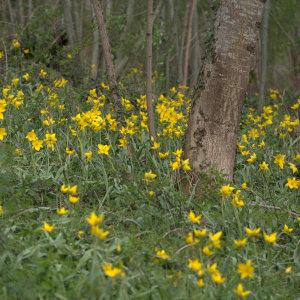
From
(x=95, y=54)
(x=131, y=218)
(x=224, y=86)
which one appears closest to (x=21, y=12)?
(x=95, y=54)

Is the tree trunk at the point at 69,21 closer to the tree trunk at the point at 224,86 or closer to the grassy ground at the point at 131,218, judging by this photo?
the grassy ground at the point at 131,218

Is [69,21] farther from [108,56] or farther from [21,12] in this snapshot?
[108,56]

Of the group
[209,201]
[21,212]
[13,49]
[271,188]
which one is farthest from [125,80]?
[21,212]

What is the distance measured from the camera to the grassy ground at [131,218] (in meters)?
3.04

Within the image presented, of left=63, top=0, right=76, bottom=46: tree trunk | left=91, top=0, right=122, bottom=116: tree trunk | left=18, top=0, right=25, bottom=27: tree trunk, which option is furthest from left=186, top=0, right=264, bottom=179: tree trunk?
left=18, top=0, right=25, bottom=27: tree trunk

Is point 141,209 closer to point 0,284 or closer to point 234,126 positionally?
point 234,126

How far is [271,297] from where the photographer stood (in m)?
3.26

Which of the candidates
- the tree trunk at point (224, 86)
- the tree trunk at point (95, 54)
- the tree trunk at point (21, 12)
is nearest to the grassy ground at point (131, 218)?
the tree trunk at point (224, 86)

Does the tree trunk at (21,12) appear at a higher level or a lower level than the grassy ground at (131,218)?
higher

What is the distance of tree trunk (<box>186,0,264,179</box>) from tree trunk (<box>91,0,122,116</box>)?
0.85m

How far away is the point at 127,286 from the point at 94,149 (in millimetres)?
2364

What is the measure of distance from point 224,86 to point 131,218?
47.0 inches

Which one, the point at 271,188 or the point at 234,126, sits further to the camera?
the point at 271,188

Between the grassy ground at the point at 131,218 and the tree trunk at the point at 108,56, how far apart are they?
8.5 inches
